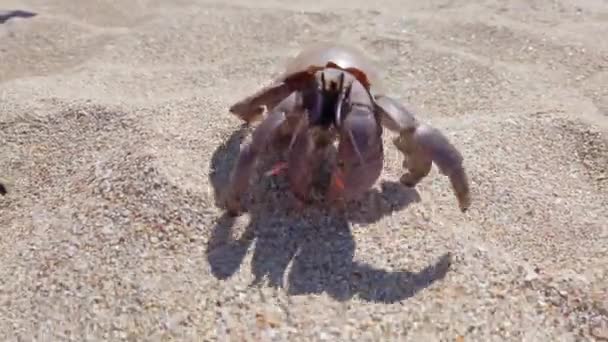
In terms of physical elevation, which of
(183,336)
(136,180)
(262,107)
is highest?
(262,107)

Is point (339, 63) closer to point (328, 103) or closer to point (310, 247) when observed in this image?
point (328, 103)

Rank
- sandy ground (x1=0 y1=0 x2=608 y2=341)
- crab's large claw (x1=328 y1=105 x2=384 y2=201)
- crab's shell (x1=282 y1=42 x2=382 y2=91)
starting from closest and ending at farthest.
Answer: sandy ground (x1=0 y1=0 x2=608 y2=341)
crab's large claw (x1=328 y1=105 x2=384 y2=201)
crab's shell (x1=282 y1=42 x2=382 y2=91)

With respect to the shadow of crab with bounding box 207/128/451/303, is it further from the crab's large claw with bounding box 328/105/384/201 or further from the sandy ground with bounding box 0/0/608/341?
→ the crab's large claw with bounding box 328/105/384/201

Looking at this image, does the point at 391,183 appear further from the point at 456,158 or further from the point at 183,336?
the point at 183,336

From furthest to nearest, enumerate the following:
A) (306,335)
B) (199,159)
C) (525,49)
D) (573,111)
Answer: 1. (525,49)
2. (573,111)
3. (199,159)
4. (306,335)

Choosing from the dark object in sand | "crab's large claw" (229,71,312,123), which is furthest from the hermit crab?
the dark object in sand

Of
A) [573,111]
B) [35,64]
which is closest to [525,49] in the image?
[573,111]

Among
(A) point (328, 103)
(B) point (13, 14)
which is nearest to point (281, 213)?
(A) point (328, 103)
